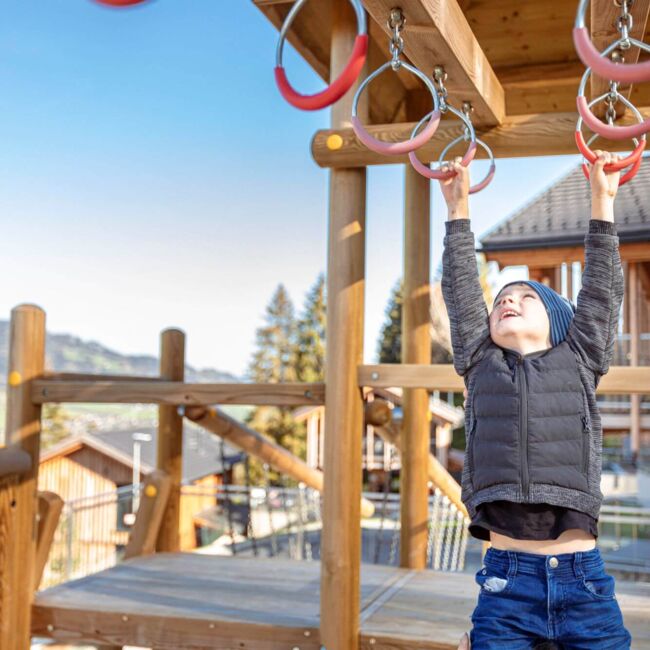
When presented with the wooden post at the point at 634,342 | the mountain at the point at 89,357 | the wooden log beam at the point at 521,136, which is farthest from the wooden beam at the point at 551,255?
the mountain at the point at 89,357

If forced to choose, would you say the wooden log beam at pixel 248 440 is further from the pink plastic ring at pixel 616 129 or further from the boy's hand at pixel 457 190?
the pink plastic ring at pixel 616 129

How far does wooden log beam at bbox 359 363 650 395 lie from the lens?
2.74 metres

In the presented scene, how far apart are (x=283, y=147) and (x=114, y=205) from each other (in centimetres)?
2616

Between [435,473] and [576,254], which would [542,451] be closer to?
[435,473]

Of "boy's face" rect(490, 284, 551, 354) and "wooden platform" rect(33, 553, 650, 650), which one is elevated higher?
"boy's face" rect(490, 284, 551, 354)

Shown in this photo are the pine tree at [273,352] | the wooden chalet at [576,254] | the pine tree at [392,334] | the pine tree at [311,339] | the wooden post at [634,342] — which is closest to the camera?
the wooden chalet at [576,254]

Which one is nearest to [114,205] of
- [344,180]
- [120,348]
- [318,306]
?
[120,348]

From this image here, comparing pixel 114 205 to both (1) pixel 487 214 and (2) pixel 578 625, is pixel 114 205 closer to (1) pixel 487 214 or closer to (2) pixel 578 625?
(1) pixel 487 214

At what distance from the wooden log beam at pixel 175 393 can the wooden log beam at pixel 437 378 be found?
288mm

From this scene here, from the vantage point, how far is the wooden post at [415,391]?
180 inches

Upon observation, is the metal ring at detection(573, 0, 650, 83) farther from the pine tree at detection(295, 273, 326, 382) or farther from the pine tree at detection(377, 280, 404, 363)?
the pine tree at detection(295, 273, 326, 382)

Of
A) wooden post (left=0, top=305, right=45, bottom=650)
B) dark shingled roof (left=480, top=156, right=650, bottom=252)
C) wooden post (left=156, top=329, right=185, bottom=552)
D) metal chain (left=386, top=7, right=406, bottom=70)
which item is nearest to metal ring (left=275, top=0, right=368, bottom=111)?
metal chain (left=386, top=7, right=406, bottom=70)

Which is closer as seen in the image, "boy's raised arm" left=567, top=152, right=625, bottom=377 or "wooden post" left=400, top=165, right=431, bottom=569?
"boy's raised arm" left=567, top=152, right=625, bottom=377

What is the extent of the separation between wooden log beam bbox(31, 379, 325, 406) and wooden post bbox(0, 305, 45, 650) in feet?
0.29
